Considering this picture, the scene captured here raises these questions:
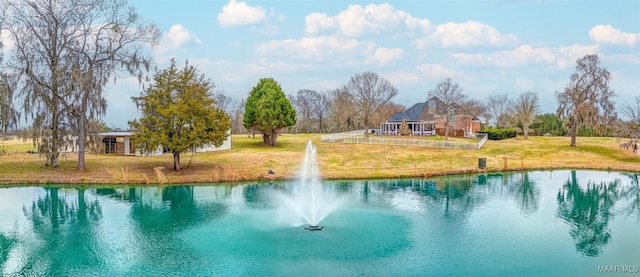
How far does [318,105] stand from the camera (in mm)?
93812

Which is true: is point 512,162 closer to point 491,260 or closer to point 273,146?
point 273,146

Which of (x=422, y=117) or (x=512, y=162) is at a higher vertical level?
(x=422, y=117)

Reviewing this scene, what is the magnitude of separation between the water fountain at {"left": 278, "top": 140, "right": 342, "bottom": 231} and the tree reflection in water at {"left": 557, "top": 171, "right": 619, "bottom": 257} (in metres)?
10.6

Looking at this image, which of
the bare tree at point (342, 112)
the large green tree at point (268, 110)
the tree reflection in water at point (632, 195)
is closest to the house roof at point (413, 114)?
the bare tree at point (342, 112)

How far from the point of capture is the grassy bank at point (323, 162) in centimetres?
3341

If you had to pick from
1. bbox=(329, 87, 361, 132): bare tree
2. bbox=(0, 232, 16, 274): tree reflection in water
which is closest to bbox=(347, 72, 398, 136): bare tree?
bbox=(329, 87, 361, 132): bare tree

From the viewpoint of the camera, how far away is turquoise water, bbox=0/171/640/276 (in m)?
14.9

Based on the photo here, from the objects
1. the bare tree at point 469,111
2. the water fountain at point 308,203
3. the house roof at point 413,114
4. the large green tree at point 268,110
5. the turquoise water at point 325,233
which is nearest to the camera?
the turquoise water at point 325,233

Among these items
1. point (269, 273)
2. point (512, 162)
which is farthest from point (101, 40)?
point (512, 162)

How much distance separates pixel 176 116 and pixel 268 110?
18.1 m

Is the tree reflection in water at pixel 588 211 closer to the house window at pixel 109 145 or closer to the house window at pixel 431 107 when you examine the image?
the house window at pixel 431 107

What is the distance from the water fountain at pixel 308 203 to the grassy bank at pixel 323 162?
12.6ft

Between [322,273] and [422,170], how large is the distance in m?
24.9

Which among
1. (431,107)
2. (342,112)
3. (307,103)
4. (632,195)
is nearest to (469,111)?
(431,107)
